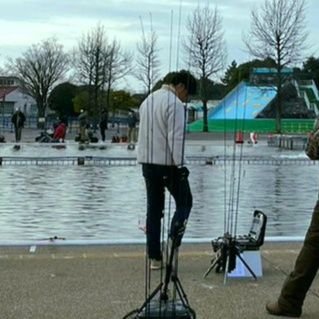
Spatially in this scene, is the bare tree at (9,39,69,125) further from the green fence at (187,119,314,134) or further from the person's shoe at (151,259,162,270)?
the person's shoe at (151,259,162,270)

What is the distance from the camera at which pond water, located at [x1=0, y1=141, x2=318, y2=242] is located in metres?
11.0

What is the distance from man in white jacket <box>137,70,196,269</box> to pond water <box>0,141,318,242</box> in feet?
3.83

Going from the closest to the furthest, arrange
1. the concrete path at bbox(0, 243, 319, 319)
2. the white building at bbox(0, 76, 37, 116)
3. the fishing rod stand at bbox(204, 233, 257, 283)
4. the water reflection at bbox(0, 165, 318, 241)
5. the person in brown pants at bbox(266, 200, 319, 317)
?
the person in brown pants at bbox(266, 200, 319, 317)
the concrete path at bbox(0, 243, 319, 319)
the fishing rod stand at bbox(204, 233, 257, 283)
the water reflection at bbox(0, 165, 318, 241)
the white building at bbox(0, 76, 37, 116)

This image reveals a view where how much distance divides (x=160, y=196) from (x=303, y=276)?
1826 mm

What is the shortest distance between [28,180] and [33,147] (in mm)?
16651

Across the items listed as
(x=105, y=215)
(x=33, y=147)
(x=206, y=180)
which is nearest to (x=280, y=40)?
(x=33, y=147)

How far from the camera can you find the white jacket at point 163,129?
699 cm

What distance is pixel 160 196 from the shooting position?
7.30 m

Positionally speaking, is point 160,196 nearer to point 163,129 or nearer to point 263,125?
point 163,129

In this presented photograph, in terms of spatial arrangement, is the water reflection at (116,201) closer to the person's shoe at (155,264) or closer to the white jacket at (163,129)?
the person's shoe at (155,264)

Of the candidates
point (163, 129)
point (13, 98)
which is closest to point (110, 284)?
point (163, 129)

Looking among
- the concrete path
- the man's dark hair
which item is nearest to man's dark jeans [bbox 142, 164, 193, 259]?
the concrete path

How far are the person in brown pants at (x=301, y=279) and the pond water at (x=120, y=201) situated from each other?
275 centimetres

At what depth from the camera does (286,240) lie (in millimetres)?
8922
